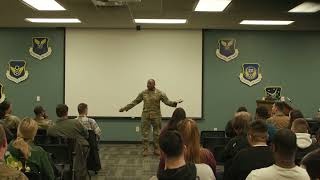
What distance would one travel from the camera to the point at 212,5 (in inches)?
321

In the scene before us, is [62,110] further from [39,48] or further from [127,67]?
[39,48]

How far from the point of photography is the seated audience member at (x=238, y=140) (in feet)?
14.7

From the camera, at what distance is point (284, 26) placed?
1106 centimetres

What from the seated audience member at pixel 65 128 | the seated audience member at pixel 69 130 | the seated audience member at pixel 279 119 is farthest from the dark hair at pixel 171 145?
the seated audience member at pixel 279 119

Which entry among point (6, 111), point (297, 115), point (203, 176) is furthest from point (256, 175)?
point (6, 111)

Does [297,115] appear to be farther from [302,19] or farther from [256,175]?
[302,19]

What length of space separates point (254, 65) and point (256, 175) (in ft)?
30.4

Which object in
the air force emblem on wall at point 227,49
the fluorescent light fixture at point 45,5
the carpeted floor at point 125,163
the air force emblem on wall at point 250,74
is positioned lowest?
the carpeted floor at point 125,163

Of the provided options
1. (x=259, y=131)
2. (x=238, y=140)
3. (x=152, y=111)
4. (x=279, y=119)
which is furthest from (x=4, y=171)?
(x=152, y=111)

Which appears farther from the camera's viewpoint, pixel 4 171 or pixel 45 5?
pixel 45 5

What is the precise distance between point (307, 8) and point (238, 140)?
4766 mm

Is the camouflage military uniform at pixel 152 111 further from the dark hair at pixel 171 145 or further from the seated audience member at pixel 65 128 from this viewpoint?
the dark hair at pixel 171 145

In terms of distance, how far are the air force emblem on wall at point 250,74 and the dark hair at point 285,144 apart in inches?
361

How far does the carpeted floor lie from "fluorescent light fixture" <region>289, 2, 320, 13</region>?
156 inches
